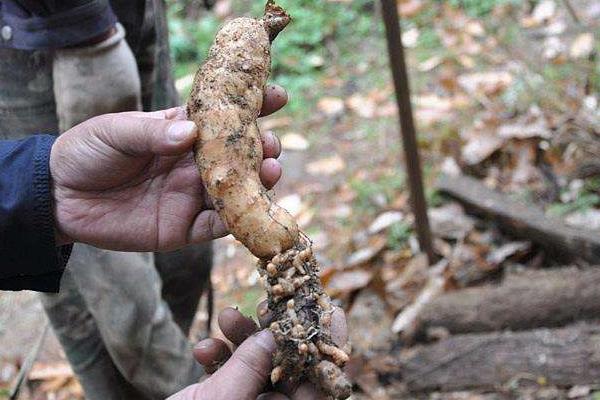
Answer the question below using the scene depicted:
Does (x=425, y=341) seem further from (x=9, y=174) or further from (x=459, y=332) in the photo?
(x=9, y=174)

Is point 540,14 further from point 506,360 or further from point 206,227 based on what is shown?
point 206,227

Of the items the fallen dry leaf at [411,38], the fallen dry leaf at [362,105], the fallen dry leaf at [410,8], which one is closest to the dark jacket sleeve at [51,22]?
the fallen dry leaf at [362,105]

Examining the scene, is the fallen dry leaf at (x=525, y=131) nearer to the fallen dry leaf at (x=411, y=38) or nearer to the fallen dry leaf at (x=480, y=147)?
the fallen dry leaf at (x=480, y=147)

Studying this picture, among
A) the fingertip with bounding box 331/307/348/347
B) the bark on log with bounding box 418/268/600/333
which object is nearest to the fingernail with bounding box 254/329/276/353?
the fingertip with bounding box 331/307/348/347

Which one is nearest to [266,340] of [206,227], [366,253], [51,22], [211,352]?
[211,352]

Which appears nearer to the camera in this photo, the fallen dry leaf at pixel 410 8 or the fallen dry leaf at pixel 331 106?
the fallen dry leaf at pixel 331 106

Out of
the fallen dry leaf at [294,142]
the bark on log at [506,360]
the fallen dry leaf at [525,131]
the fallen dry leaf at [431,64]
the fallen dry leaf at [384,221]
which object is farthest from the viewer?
the fallen dry leaf at [431,64]
